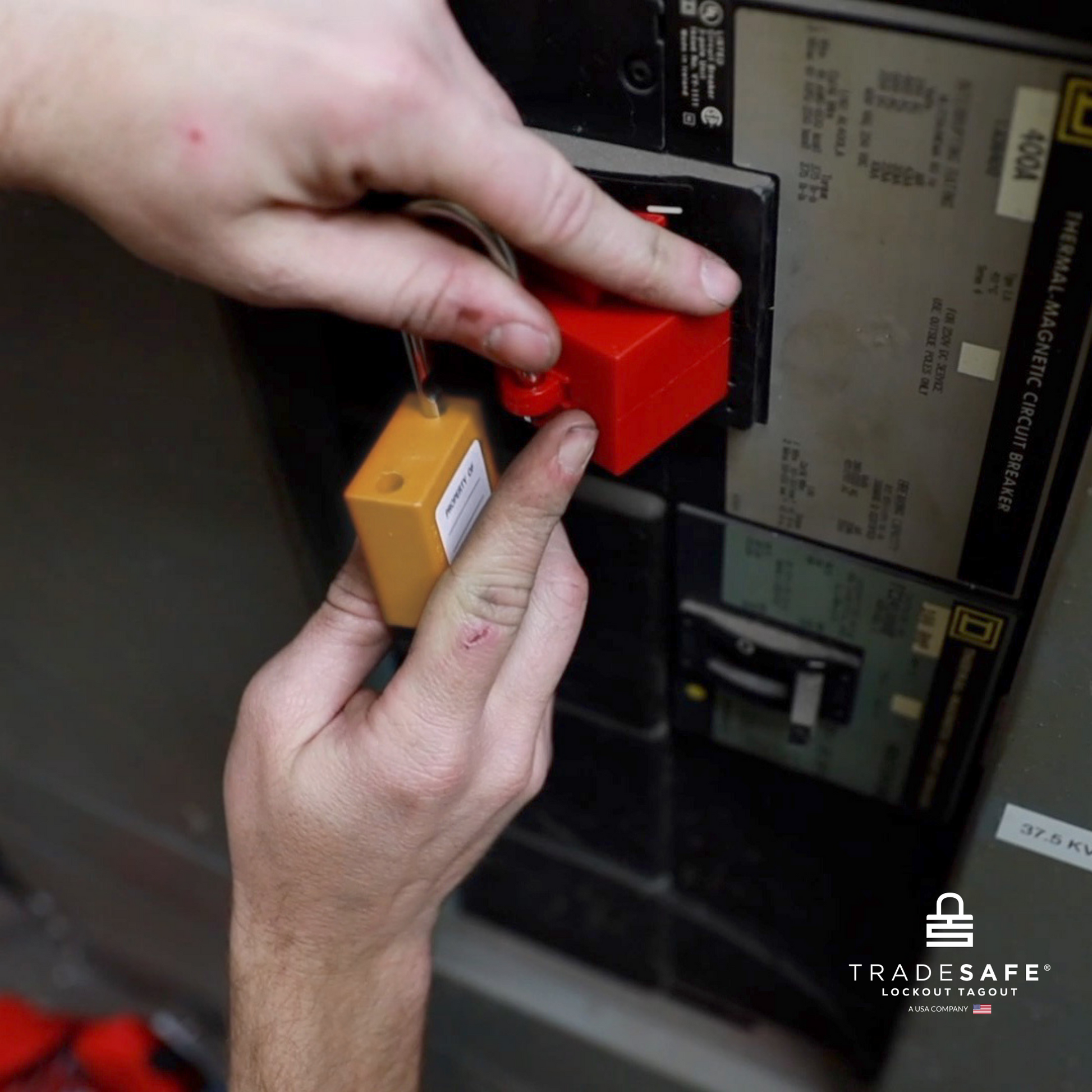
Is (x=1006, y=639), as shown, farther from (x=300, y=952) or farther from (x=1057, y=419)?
(x=300, y=952)

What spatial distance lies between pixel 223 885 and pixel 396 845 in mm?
653

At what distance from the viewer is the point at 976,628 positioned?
62cm

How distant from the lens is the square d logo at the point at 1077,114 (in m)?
0.40

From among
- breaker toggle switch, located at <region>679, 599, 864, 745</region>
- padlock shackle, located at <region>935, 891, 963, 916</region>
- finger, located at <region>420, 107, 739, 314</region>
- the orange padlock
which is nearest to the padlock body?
the orange padlock

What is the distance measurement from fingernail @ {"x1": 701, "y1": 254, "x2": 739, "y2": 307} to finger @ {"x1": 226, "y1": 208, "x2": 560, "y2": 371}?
76mm

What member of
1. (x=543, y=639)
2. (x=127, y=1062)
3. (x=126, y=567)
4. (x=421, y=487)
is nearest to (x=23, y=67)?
(x=421, y=487)

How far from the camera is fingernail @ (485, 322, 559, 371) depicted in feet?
1.56

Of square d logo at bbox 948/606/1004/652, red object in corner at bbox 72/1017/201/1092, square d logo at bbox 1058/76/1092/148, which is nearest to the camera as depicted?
square d logo at bbox 1058/76/1092/148

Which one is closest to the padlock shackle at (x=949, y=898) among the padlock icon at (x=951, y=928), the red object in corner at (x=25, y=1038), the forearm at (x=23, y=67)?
the padlock icon at (x=951, y=928)

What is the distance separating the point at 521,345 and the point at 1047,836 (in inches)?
14.0

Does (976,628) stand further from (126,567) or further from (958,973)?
(126,567)

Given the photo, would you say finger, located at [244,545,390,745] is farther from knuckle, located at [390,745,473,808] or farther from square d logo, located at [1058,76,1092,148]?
square d logo, located at [1058,76,1092,148]

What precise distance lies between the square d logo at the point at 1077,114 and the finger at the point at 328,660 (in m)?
0.38

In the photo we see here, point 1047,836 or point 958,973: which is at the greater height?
point 1047,836
